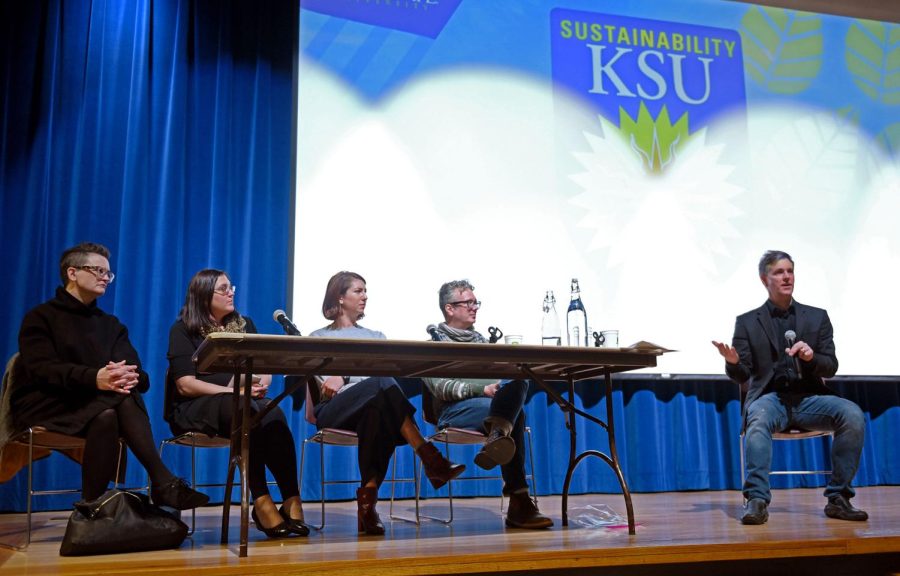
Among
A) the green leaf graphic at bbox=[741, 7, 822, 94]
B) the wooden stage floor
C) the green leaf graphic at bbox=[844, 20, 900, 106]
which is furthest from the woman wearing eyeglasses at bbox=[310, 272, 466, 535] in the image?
the green leaf graphic at bbox=[844, 20, 900, 106]

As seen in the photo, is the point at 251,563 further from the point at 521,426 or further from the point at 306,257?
the point at 306,257

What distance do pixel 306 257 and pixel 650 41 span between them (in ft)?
8.13

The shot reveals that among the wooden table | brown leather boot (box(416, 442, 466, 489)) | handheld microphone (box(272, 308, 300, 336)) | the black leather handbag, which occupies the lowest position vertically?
the black leather handbag

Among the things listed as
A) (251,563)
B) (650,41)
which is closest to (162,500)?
(251,563)

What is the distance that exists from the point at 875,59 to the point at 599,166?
2.15 metres

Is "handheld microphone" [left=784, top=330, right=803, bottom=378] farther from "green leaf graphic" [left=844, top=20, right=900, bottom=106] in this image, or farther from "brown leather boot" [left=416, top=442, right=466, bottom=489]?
"green leaf graphic" [left=844, top=20, right=900, bottom=106]

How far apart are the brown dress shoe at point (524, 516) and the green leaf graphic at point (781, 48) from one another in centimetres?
343

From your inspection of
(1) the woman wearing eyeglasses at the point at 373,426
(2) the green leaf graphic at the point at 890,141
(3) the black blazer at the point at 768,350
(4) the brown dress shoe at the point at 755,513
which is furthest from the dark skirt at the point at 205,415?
(2) the green leaf graphic at the point at 890,141

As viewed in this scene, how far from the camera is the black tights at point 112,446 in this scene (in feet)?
8.31

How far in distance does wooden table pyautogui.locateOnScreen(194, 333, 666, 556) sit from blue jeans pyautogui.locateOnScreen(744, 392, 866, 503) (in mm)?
640

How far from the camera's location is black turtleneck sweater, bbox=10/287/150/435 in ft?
8.56

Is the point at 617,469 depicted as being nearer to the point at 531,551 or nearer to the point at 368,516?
the point at 531,551

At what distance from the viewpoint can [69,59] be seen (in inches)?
169

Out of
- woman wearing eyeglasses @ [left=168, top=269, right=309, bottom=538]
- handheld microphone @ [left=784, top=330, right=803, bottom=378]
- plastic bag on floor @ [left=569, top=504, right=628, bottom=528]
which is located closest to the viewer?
woman wearing eyeglasses @ [left=168, top=269, right=309, bottom=538]
